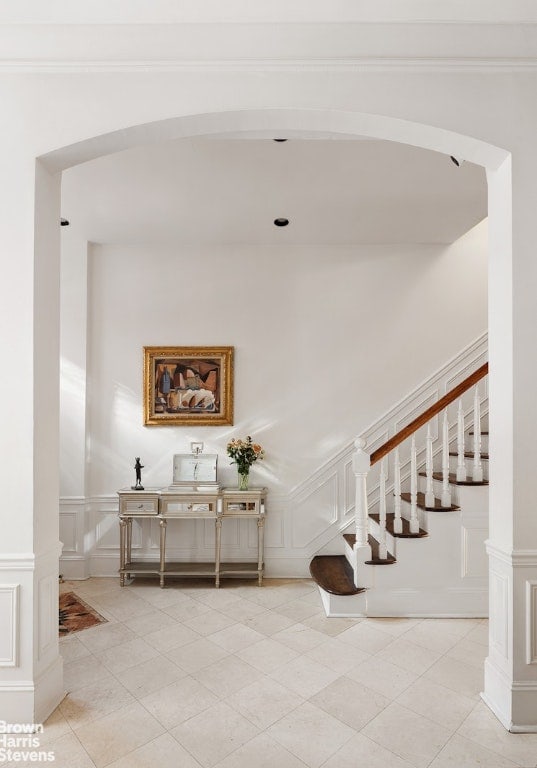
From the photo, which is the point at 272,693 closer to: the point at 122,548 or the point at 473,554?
the point at 473,554

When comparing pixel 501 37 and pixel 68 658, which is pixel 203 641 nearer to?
pixel 68 658

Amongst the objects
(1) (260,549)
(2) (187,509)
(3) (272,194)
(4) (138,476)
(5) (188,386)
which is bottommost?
(1) (260,549)

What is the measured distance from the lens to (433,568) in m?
3.70

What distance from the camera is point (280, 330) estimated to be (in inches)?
191

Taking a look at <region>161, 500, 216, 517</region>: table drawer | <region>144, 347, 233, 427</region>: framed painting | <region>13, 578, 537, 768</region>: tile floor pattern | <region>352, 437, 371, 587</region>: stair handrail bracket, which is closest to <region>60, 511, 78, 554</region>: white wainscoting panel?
<region>13, 578, 537, 768</region>: tile floor pattern

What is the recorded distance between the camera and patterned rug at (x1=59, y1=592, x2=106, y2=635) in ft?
11.6

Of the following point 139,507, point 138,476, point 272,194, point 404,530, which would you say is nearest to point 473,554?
point 404,530

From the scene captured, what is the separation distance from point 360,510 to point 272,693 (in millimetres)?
1540

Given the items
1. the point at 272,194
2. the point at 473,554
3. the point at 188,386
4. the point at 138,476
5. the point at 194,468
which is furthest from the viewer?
the point at 188,386

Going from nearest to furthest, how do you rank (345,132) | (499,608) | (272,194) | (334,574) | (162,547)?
(499,608) < (345,132) < (272,194) < (334,574) < (162,547)

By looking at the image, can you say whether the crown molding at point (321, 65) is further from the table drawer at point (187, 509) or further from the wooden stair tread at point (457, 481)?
the table drawer at point (187, 509)

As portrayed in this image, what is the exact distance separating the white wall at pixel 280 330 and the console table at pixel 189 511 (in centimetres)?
45

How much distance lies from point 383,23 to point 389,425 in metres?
3.42

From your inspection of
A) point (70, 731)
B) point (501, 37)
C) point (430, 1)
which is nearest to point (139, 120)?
point (430, 1)
